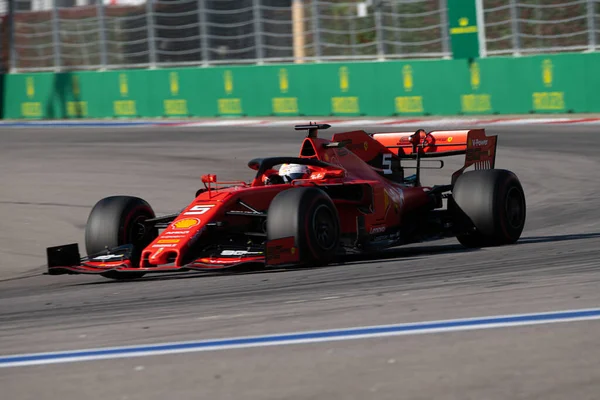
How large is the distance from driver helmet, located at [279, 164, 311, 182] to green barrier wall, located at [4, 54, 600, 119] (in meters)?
11.9

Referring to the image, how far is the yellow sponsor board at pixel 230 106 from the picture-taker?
25.1 m

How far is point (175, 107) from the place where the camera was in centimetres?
2595

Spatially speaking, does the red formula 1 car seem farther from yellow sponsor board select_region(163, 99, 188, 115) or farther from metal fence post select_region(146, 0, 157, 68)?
metal fence post select_region(146, 0, 157, 68)

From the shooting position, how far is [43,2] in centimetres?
2883

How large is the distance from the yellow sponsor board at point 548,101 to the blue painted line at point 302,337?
15478 mm

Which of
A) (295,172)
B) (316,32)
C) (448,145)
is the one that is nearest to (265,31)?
(316,32)

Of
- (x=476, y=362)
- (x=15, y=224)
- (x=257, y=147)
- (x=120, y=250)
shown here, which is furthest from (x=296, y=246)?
(x=257, y=147)

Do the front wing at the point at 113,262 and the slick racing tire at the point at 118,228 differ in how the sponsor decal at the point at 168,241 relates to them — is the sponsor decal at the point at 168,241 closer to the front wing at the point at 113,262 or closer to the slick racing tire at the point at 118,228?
the front wing at the point at 113,262

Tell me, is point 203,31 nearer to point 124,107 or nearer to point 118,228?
point 124,107

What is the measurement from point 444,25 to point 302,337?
17.5 meters

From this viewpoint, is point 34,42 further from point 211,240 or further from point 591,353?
point 591,353

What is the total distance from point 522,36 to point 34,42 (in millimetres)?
12854

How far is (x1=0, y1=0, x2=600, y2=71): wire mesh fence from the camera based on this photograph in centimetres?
2175

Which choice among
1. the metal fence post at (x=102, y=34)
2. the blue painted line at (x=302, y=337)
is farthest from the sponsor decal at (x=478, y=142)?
the metal fence post at (x=102, y=34)
